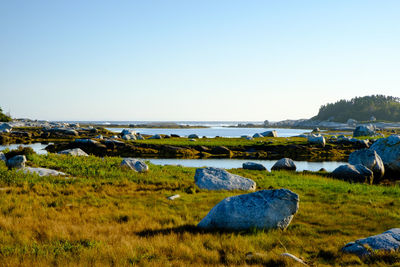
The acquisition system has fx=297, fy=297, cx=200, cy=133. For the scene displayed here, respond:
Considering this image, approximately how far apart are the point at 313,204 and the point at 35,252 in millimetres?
11963

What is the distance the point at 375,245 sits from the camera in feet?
25.8

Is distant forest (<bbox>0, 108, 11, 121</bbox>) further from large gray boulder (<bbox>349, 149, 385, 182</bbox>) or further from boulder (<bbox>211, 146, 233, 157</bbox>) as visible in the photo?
large gray boulder (<bbox>349, 149, 385, 182</bbox>)

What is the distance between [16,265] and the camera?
20.9ft

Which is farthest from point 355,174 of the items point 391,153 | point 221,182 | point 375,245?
point 375,245

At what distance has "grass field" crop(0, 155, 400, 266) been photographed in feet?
24.0

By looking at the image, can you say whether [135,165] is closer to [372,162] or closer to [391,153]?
[372,162]

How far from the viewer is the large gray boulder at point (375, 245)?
7.68 meters

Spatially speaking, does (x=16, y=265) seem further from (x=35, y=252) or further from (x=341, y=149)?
(x=341, y=149)

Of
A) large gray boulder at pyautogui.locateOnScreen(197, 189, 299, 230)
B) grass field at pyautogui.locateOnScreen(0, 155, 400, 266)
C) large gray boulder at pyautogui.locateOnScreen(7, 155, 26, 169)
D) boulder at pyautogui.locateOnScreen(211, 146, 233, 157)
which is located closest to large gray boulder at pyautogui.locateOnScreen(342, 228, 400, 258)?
grass field at pyautogui.locateOnScreen(0, 155, 400, 266)

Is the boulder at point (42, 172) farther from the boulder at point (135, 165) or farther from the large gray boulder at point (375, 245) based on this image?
the large gray boulder at point (375, 245)

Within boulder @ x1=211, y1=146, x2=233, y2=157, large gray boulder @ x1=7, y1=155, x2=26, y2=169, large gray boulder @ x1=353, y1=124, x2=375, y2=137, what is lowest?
boulder @ x1=211, y1=146, x2=233, y2=157

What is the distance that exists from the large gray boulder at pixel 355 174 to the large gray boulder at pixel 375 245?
1845 centimetres

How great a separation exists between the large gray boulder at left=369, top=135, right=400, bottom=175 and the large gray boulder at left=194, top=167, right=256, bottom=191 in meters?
20.6

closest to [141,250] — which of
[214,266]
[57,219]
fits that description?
[214,266]
